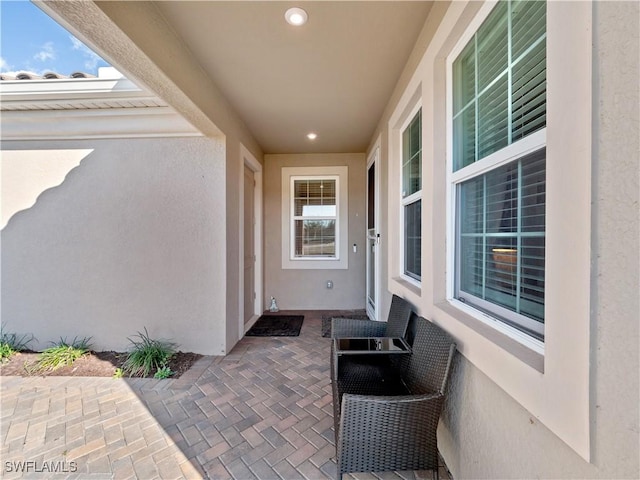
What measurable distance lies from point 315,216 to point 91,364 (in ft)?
11.6

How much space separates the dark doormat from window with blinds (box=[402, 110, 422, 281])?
193 centimetres

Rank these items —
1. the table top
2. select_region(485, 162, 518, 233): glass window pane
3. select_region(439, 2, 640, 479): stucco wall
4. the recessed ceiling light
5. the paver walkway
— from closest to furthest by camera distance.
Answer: select_region(439, 2, 640, 479): stucco wall < select_region(485, 162, 518, 233): glass window pane < the paver walkway < the recessed ceiling light < the table top

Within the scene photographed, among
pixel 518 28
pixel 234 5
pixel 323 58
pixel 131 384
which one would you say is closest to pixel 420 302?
pixel 518 28

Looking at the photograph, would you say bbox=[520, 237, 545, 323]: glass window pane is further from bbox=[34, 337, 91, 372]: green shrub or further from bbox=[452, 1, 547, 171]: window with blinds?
bbox=[34, 337, 91, 372]: green shrub

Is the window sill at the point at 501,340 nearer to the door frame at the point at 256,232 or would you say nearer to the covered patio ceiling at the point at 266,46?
the covered patio ceiling at the point at 266,46

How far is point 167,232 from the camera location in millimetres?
3109

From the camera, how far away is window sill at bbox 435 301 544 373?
94cm

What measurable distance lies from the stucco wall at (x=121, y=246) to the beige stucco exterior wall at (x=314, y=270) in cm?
177

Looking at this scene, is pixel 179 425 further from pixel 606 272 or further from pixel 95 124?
pixel 95 124

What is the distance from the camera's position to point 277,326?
3.97 m

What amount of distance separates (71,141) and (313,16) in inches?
127

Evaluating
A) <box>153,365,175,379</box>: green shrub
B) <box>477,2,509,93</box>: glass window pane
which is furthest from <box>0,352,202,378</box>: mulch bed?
<box>477,2,509,93</box>: glass window pane

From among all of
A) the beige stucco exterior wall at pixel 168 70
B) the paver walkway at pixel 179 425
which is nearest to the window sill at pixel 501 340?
the paver walkway at pixel 179 425

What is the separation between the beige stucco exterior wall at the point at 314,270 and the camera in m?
4.73
